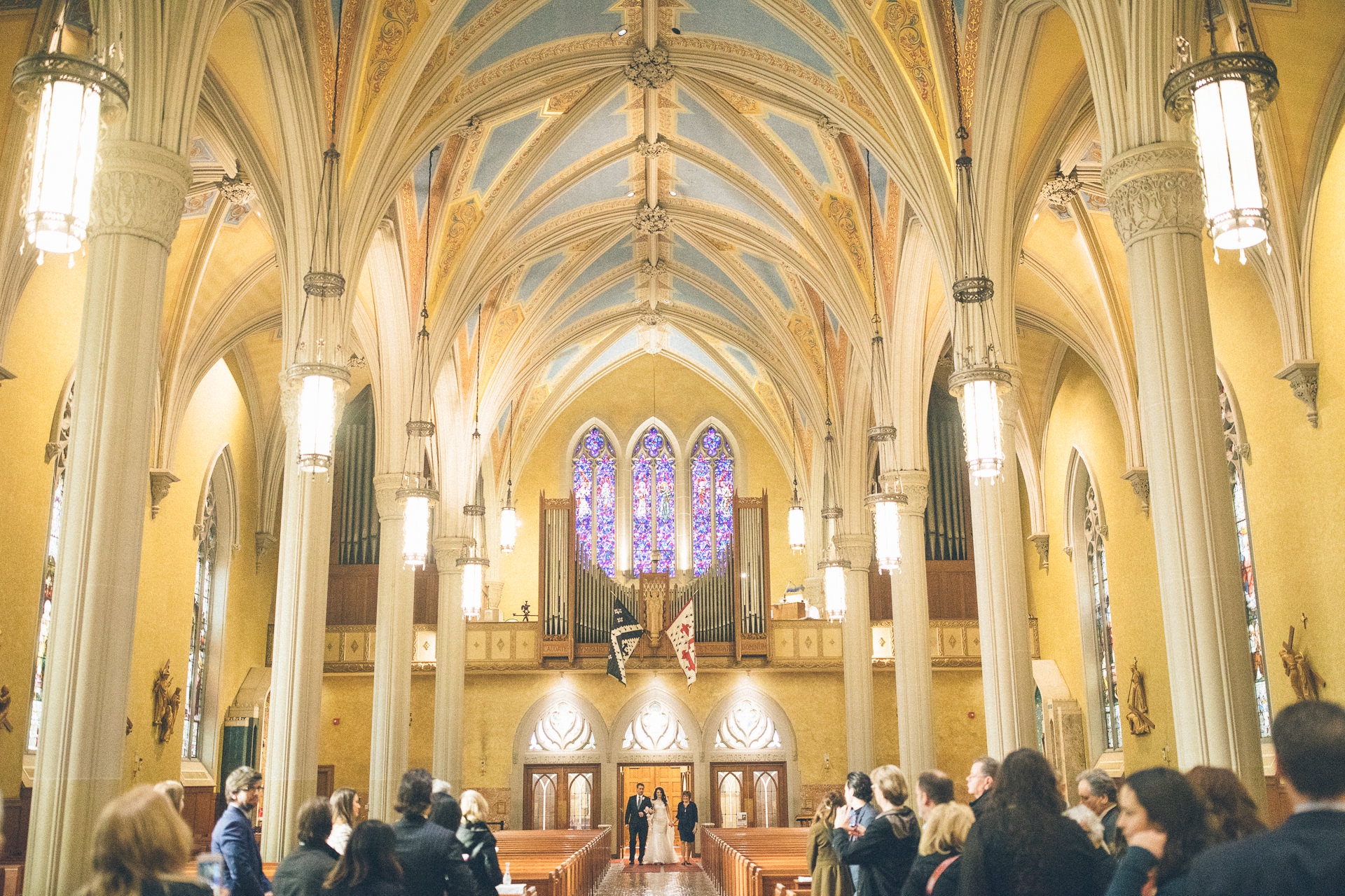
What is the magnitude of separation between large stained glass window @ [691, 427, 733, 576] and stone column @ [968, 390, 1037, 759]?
47.3ft

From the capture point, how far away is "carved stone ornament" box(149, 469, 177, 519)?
17641 millimetres

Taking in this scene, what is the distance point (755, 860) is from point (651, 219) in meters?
11.6

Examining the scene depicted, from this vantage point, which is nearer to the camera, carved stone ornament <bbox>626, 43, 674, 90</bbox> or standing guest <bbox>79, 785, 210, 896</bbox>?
standing guest <bbox>79, 785, 210, 896</bbox>

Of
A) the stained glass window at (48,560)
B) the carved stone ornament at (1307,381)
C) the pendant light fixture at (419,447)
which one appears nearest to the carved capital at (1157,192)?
the carved stone ornament at (1307,381)

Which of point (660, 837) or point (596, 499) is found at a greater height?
point (596, 499)

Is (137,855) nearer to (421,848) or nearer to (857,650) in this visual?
(421,848)

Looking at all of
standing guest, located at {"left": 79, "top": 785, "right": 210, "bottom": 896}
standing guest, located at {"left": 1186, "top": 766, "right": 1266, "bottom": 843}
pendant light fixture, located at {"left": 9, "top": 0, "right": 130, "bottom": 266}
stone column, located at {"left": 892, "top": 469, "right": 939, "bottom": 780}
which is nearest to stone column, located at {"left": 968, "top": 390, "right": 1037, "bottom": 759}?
stone column, located at {"left": 892, "top": 469, "right": 939, "bottom": 780}

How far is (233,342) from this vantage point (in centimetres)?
1859

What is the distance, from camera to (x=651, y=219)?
2039cm

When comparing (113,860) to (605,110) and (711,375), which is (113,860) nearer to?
(605,110)

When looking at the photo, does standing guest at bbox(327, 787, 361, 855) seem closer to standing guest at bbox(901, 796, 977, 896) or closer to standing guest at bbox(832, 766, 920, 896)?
standing guest at bbox(832, 766, 920, 896)

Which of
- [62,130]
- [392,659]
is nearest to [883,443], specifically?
[392,659]

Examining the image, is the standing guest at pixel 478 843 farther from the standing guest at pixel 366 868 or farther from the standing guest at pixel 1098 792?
the standing guest at pixel 1098 792

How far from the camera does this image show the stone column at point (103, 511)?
678 cm
